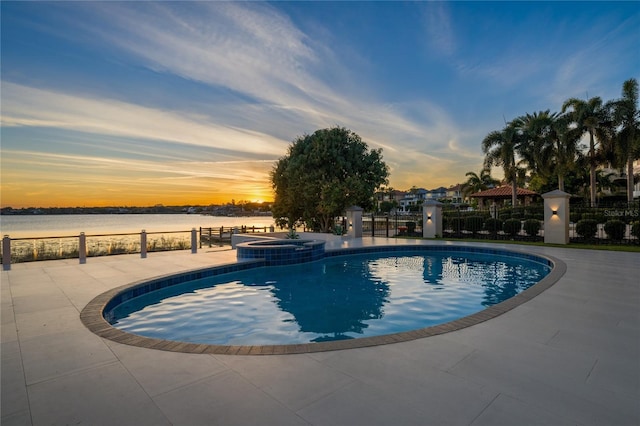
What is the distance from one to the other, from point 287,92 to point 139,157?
29.4 feet

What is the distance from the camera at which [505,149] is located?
27.1 metres

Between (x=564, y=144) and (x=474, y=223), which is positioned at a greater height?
(x=564, y=144)

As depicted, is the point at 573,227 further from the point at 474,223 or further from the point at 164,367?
the point at 164,367

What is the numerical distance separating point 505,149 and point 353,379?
29265 millimetres

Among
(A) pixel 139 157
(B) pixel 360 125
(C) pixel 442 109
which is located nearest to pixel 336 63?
(B) pixel 360 125

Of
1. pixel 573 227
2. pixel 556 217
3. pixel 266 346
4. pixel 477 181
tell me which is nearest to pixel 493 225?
pixel 556 217

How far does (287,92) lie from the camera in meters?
15.2

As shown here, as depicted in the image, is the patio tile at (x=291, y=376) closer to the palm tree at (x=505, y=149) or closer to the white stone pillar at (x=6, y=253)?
the white stone pillar at (x=6, y=253)

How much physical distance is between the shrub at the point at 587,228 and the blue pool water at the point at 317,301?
17.0ft

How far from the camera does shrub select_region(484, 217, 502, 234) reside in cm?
1719

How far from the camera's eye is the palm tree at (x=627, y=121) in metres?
21.4

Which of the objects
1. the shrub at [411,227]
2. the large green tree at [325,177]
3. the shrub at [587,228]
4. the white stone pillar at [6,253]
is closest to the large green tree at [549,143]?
the shrub at [587,228]

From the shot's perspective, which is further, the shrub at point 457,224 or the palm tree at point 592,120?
the palm tree at point 592,120

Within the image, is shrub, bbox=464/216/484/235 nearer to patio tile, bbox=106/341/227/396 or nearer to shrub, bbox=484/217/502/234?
shrub, bbox=484/217/502/234
